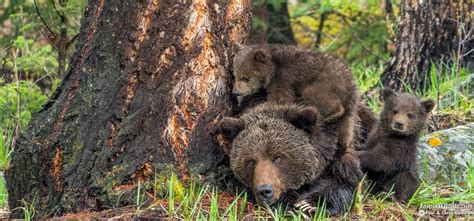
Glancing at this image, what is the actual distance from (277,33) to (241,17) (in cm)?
871

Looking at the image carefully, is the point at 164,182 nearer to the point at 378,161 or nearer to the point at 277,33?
the point at 378,161

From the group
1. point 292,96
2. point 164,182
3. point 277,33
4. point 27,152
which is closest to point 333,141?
point 292,96

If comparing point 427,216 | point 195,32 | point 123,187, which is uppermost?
point 195,32

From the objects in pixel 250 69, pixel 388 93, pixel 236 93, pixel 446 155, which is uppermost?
pixel 250 69

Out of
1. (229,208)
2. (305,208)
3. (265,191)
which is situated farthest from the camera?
(305,208)

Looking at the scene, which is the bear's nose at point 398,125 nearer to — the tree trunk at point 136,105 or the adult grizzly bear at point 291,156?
the adult grizzly bear at point 291,156

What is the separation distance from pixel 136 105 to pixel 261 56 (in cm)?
137

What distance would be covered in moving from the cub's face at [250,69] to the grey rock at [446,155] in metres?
1.86

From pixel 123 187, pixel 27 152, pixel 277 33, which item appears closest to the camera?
pixel 123 187

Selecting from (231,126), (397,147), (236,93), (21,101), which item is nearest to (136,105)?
(231,126)

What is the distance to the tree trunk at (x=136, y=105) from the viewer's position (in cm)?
591

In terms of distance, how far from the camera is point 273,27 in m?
15.1

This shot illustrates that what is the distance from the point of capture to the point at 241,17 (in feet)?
21.0

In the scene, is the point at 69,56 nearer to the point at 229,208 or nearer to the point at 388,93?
the point at 388,93
